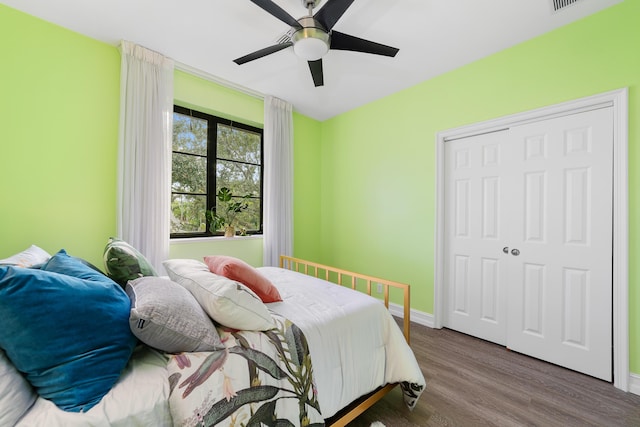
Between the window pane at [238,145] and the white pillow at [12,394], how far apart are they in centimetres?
272

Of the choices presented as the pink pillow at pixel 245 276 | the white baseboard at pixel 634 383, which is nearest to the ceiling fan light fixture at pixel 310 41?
the pink pillow at pixel 245 276

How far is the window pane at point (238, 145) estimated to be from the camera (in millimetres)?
3236

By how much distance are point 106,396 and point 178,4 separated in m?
2.44

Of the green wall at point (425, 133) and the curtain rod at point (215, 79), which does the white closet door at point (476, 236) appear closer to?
the green wall at point (425, 133)

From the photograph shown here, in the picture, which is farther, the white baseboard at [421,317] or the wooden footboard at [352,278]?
the white baseboard at [421,317]

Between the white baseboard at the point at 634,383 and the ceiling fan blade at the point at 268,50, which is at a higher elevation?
the ceiling fan blade at the point at 268,50

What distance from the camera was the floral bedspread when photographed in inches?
35.4

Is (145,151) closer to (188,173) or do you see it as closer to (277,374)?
(188,173)

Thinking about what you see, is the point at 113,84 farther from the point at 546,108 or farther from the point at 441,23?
the point at 546,108

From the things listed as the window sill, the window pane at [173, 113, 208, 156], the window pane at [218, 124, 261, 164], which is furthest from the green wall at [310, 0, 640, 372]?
the window pane at [173, 113, 208, 156]

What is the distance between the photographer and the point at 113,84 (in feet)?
7.83

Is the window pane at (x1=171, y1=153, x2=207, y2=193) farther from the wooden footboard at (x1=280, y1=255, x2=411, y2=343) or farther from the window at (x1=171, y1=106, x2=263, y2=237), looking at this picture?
the wooden footboard at (x1=280, y1=255, x2=411, y2=343)

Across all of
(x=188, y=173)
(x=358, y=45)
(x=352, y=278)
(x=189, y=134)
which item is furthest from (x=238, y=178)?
(x=358, y=45)

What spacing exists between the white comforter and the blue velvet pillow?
79cm
